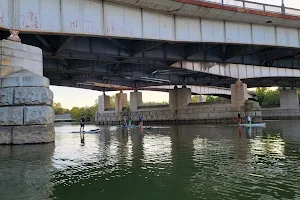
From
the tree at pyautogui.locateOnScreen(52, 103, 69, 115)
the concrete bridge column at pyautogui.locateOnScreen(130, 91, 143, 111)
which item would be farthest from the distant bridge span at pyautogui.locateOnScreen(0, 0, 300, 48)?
the tree at pyautogui.locateOnScreen(52, 103, 69, 115)

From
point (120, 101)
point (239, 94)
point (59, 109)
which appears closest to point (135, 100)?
point (120, 101)

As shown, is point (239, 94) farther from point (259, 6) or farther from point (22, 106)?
point (22, 106)

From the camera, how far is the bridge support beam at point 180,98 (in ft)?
196

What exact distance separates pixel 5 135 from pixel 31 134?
1.42 meters

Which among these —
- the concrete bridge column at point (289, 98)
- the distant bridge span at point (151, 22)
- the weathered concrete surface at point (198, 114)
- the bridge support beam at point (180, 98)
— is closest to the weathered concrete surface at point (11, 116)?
the distant bridge span at point (151, 22)

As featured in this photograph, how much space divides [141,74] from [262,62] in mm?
18285

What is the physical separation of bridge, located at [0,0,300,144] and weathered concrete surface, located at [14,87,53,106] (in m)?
0.08

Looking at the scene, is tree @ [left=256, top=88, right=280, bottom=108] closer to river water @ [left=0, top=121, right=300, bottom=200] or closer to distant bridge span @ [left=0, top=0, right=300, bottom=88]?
distant bridge span @ [left=0, top=0, right=300, bottom=88]

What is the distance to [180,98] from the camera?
6053 cm

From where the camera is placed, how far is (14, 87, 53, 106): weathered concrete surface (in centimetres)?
1705

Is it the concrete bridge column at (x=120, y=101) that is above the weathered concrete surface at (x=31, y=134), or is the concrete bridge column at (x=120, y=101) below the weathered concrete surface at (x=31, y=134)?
above

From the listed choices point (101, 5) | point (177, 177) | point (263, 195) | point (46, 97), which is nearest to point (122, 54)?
point (101, 5)

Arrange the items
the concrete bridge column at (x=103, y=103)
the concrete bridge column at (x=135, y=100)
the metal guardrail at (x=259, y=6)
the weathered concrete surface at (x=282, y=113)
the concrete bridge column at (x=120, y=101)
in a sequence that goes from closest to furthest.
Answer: the metal guardrail at (x=259, y=6) < the concrete bridge column at (x=135, y=100) < the concrete bridge column at (x=120, y=101) < the weathered concrete surface at (x=282, y=113) < the concrete bridge column at (x=103, y=103)

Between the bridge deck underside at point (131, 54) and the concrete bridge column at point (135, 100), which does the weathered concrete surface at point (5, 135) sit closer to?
the bridge deck underside at point (131, 54)
